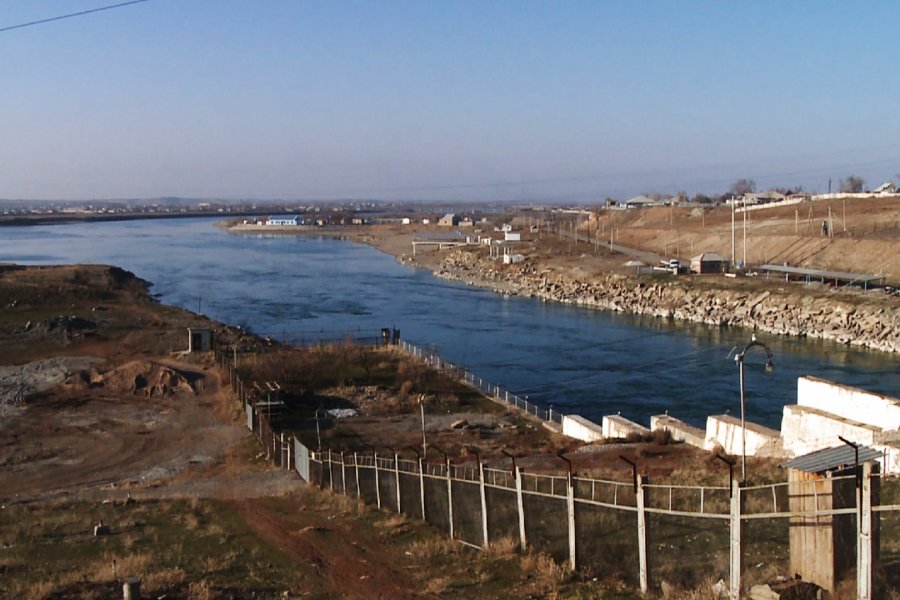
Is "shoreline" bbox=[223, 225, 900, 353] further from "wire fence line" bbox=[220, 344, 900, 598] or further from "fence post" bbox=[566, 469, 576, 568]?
"fence post" bbox=[566, 469, 576, 568]

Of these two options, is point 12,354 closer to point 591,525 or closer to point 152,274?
point 591,525

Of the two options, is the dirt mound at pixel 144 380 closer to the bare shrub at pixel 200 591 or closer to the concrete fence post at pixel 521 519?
the bare shrub at pixel 200 591

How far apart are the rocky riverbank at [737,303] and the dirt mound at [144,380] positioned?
26.0 metres

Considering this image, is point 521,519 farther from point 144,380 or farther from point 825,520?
point 144,380

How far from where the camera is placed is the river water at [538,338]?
92.8 feet

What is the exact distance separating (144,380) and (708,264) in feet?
127

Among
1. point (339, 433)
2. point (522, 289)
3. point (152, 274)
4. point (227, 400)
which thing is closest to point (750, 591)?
point (339, 433)

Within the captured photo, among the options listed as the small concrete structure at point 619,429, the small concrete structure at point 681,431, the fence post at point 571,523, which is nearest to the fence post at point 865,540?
the fence post at point 571,523

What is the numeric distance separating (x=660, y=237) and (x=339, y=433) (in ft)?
212

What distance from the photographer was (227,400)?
24.9 m

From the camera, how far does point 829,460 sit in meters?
7.10

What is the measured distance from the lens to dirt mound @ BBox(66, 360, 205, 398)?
2589 cm

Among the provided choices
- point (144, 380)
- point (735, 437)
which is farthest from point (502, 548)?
point (144, 380)

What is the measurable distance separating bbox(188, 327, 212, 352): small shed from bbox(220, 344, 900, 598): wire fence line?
761 inches
